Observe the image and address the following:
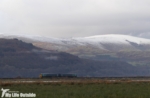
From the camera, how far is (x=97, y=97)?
6122 centimetres

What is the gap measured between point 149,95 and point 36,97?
1639 cm

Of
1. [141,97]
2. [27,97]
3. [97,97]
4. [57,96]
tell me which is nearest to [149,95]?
[141,97]

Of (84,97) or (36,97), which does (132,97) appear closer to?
(84,97)

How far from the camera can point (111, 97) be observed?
61.4 metres

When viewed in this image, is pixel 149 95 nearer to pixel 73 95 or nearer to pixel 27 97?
pixel 73 95

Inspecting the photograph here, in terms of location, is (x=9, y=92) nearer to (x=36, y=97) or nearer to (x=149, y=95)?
(x=36, y=97)

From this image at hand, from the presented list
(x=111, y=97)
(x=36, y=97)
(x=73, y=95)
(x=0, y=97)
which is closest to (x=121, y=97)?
(x=111, y=97)

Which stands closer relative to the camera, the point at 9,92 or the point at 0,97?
the point at 0,97

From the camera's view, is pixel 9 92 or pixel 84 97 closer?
pixel 84 97

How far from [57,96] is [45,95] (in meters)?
2.16

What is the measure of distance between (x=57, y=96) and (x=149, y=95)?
A: 13342mm

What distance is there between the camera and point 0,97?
2421 inches

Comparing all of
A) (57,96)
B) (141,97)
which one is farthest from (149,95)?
(57,96)

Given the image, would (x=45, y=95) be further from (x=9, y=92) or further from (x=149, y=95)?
(x=149, y=95)
